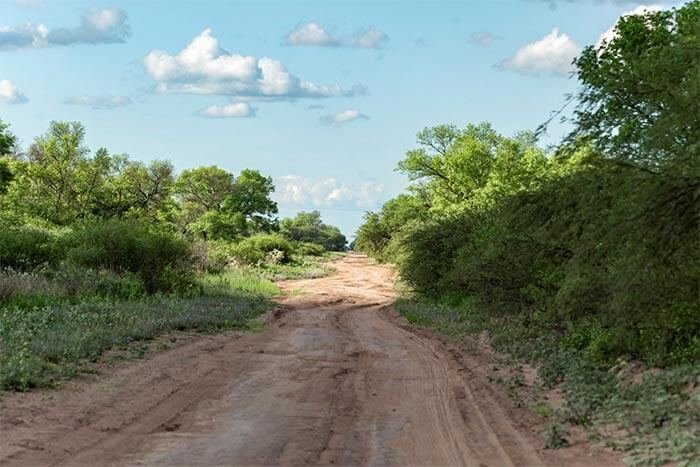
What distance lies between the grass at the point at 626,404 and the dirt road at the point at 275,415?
1.39ft

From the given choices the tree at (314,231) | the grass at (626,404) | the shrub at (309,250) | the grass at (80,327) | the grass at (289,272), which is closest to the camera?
the grass at (626,404)

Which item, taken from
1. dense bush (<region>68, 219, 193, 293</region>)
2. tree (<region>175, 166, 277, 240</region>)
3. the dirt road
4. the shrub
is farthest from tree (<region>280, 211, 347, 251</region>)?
the dirt road

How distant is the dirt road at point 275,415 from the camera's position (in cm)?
845

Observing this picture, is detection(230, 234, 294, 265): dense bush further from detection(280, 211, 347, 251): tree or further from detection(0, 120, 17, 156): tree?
detection(280, 211, 347, 251): tree

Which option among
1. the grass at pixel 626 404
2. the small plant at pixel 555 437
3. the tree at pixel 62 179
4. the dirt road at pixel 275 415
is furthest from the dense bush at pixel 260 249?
the small plant at pixel 555 437

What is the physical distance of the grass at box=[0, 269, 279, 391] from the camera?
38.8 feet

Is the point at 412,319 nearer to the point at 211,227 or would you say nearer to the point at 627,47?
the point at 627,47

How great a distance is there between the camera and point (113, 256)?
29562 mm

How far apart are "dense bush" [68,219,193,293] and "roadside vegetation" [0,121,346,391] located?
48 millimetres

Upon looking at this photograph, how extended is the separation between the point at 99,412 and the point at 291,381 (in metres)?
3.72

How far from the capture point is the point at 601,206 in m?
12.4

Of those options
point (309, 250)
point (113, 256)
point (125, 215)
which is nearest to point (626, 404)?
point (113, 256)

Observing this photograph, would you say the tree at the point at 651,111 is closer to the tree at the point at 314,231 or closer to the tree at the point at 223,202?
the tree at the point at 223,202

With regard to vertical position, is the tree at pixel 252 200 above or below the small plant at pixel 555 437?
above
